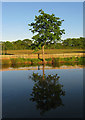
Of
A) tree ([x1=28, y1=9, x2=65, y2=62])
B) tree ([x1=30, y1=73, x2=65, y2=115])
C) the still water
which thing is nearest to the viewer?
the still water

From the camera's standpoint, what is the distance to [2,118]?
8.51 meters

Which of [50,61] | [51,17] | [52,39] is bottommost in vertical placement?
[50,61]

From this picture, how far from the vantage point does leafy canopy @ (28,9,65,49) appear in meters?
34.9

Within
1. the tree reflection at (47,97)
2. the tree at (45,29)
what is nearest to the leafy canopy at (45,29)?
the tree at (45,29)

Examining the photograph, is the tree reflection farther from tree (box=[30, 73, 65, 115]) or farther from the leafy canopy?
the leafy canopy

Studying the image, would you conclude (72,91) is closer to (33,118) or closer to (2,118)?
(33,118)

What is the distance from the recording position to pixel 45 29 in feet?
118

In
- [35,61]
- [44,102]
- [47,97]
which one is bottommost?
[44,102]

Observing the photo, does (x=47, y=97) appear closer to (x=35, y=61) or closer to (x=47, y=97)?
(x=47, y=97)

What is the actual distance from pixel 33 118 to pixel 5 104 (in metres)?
3.11

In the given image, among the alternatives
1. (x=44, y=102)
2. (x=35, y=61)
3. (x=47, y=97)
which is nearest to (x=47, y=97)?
(x=47, y=97)

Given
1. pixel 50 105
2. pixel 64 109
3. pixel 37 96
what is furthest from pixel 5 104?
pixel 64 109

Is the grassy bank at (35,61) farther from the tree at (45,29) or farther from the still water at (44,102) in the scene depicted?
the still water at (44,102)

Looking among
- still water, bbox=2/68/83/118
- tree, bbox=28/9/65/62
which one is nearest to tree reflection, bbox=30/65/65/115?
still water, bbox=2/68/83/118
